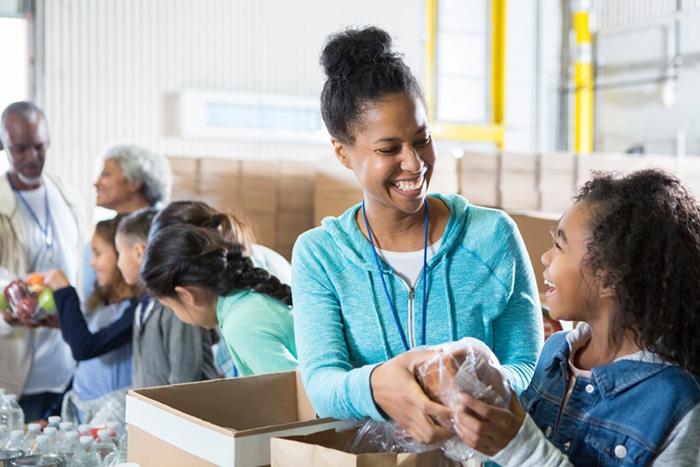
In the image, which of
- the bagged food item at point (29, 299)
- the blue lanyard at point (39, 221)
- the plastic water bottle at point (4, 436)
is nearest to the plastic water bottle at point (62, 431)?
the plastic water bottle at point (4, 436)

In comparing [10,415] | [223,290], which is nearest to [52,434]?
[10,415]

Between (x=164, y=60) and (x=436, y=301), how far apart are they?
405cm

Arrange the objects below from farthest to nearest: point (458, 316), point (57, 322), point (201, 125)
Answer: point (201, 125) < point (57, 322) < point (458, 316)

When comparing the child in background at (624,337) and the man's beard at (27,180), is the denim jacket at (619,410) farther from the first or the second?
the man's beard at (27,180)

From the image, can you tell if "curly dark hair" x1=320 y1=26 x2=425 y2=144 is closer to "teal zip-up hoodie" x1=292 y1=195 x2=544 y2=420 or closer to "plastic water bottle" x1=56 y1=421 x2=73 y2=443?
"teal zip-up hoodie" x1=292 y1=195 x2=544 y2=420

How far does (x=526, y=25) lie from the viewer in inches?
284

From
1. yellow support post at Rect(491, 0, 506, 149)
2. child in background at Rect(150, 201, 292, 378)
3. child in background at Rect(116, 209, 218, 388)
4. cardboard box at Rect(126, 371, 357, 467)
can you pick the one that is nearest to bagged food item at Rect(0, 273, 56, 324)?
child in background at Rect(116, 209, 218, 388)

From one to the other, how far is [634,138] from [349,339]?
6.45 meters

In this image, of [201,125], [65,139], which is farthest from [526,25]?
[65,139]

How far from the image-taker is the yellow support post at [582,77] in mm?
7316

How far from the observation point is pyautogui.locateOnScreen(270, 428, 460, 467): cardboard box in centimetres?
96

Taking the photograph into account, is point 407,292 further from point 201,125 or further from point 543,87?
point 543,87

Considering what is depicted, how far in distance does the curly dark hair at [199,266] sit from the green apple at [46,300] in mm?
796

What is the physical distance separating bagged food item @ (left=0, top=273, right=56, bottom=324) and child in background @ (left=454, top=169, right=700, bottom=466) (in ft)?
6.67
